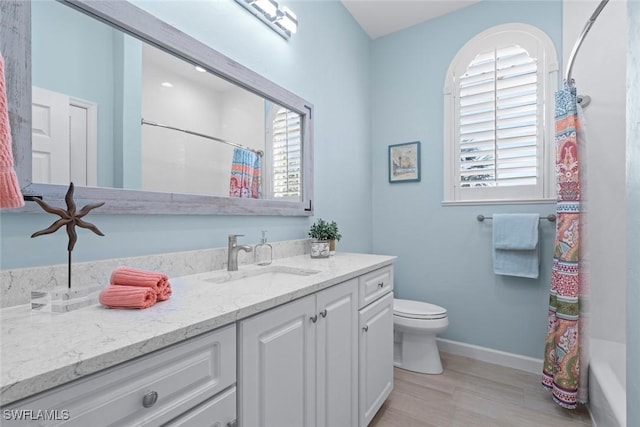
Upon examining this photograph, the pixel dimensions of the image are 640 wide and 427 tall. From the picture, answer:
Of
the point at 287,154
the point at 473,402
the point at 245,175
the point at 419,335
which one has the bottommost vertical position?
the point at 473,402

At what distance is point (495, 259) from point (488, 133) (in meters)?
0.96

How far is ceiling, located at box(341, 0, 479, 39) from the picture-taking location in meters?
2.42

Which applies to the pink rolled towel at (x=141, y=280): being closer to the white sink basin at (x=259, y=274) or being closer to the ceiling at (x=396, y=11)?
the white sink basin at (x=259, y=274)

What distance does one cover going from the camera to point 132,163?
3.71 ft

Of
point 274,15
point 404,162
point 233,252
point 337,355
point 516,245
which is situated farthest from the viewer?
point 404,162

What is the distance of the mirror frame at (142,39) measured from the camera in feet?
2.77

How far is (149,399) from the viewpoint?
62cm

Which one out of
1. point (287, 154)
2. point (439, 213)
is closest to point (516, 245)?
point (439, 213)

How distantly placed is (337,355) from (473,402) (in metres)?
1.16

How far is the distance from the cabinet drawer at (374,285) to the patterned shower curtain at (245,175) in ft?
2.41

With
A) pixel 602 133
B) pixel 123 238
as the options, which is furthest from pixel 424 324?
pixel 123 238

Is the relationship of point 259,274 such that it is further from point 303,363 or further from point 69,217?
point 69,217

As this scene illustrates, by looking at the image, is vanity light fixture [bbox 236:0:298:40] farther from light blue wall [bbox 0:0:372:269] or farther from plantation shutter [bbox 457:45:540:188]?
plantation shutter [bbox 457:45:540:188]

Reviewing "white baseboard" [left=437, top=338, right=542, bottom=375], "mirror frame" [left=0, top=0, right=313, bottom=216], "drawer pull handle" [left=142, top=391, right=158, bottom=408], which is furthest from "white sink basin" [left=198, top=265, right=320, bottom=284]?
"white baseboard" [left=437, top=338, right=542, bottom=375]
